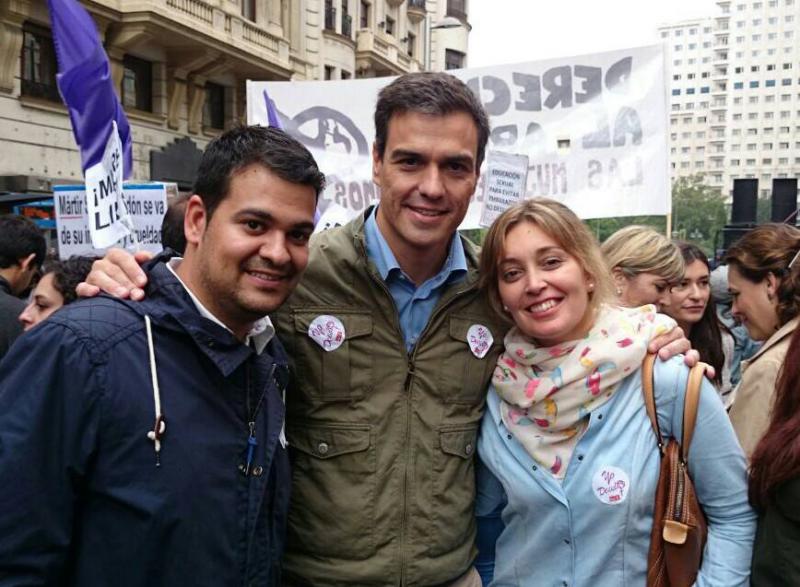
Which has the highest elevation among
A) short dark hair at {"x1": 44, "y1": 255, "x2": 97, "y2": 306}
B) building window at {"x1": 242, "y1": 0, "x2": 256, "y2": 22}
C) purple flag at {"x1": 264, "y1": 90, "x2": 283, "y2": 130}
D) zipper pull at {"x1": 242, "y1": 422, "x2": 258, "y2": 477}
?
building window at {"x1": 242, "y1": 0, "x2": 256, "y2": 22}

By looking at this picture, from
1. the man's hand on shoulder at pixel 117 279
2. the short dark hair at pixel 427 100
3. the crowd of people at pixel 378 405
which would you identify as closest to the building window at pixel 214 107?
the short dark hair at pixel 427 100

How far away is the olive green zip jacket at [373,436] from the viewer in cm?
223

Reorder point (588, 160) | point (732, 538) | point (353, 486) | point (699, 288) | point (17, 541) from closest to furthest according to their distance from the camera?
point (17, 541)
point (732, 538)
point (353, 486)
point (699, 288)
point (588, 160)

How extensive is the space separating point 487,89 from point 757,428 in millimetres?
4837

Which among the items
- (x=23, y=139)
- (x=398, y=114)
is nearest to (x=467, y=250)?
(x=398, y=114)

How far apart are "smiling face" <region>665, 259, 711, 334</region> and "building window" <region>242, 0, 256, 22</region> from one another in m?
16.5

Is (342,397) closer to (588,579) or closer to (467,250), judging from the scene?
(467,250)

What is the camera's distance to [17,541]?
4.94ft

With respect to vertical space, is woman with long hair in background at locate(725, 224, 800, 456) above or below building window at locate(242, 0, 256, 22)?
below

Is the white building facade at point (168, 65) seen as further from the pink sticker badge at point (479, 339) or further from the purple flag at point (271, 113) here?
the pink sticker badge at point (479, 339)

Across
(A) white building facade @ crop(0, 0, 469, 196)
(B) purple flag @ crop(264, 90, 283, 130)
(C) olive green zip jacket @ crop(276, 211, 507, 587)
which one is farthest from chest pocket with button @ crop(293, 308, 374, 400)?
(A) white building facade @ crop(0, 0, 469, 196)

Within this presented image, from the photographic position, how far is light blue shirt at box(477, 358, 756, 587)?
6.93 feet

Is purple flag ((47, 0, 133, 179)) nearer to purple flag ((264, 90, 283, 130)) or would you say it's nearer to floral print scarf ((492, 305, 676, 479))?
purple flag ((264, 90, 283, 130))

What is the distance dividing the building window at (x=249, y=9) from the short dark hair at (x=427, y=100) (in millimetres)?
17266
